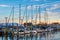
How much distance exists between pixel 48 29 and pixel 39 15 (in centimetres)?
1675

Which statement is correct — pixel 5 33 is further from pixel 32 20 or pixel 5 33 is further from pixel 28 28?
pixel 28 28

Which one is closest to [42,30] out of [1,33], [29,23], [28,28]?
[28,28]

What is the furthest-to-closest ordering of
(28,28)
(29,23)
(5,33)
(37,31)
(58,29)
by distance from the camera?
(58,29)
(37,31)
(28,28)
(29,23)
(5,33)

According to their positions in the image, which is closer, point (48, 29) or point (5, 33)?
point (5, 33)

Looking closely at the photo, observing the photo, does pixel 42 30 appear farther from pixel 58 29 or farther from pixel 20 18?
pixel 58 29

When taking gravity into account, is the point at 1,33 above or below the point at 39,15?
below

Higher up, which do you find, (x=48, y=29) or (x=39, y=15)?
(x=39, y=15)

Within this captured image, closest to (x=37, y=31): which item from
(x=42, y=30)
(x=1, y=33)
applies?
(x=42, y=30)

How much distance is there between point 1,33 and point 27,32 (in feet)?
19.3

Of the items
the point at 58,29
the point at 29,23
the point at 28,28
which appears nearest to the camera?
the point at 29,23

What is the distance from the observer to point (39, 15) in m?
39.8

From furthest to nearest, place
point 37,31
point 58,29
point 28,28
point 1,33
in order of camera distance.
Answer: point 58,29
point 37,31
point 28,28
point 1,33

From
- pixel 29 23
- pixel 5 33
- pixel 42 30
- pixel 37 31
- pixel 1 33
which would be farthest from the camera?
pixel 42 30

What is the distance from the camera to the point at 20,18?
34.4 meters
